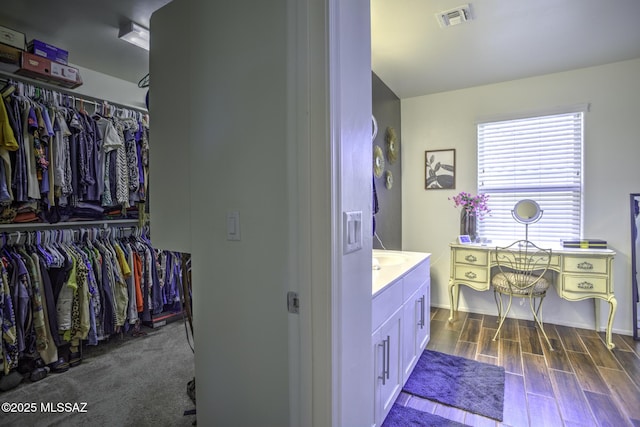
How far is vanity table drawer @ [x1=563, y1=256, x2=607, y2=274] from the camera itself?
2.66m

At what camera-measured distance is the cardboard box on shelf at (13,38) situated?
2.23m

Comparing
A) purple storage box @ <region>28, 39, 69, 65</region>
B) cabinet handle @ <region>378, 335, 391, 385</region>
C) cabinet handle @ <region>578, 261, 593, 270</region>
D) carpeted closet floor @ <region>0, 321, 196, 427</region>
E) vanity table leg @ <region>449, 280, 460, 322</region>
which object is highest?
purple storage box @ <region>28, 39, 69, 65</region>

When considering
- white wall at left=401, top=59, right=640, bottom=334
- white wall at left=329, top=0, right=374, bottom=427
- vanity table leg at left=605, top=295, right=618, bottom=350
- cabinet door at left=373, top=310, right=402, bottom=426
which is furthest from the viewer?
white wall at left=401, top=59, right=640, bottom=334

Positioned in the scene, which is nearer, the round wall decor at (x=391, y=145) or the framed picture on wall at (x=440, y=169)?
the round wall decor at (x=391, y=145)

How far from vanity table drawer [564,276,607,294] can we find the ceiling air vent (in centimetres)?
237

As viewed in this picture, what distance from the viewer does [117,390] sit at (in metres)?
2.08

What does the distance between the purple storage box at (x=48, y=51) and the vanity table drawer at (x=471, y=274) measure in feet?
13.3

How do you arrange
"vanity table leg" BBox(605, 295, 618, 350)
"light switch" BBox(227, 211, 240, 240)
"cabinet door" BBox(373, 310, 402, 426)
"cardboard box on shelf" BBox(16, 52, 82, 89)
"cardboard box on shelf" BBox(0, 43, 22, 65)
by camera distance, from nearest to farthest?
"light switch" BBox(227, 211, 240, 240)
"cabinet door" BBox(373, 310, 402, 426)
"cardboard box on shelf" BBox(0, 43, 22, 65)
"cardboard box on shelf" BBox(16, 52, 82, 89)
"vanity table leg" BBox(605, 295, 618, 350)

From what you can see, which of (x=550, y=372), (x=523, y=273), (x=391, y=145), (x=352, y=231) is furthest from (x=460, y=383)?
(x=391, y=145)

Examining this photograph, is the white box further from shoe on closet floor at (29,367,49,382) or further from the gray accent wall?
the gray accent wall

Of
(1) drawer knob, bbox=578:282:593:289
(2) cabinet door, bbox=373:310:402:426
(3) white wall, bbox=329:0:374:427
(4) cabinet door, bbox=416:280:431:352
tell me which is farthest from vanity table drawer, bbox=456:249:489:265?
(3) white wall, bbox=329:0:374:427

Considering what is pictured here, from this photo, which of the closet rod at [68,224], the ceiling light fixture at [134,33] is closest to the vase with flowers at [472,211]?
the ceiling light fixture at [134,33]

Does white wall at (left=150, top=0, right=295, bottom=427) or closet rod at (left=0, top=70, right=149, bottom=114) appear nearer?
white wall at (left=150, top=0, right=295, bottom=427)

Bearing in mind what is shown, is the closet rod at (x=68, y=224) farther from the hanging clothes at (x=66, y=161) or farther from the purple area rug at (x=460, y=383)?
the purple area rug at (x=460, y=383)
